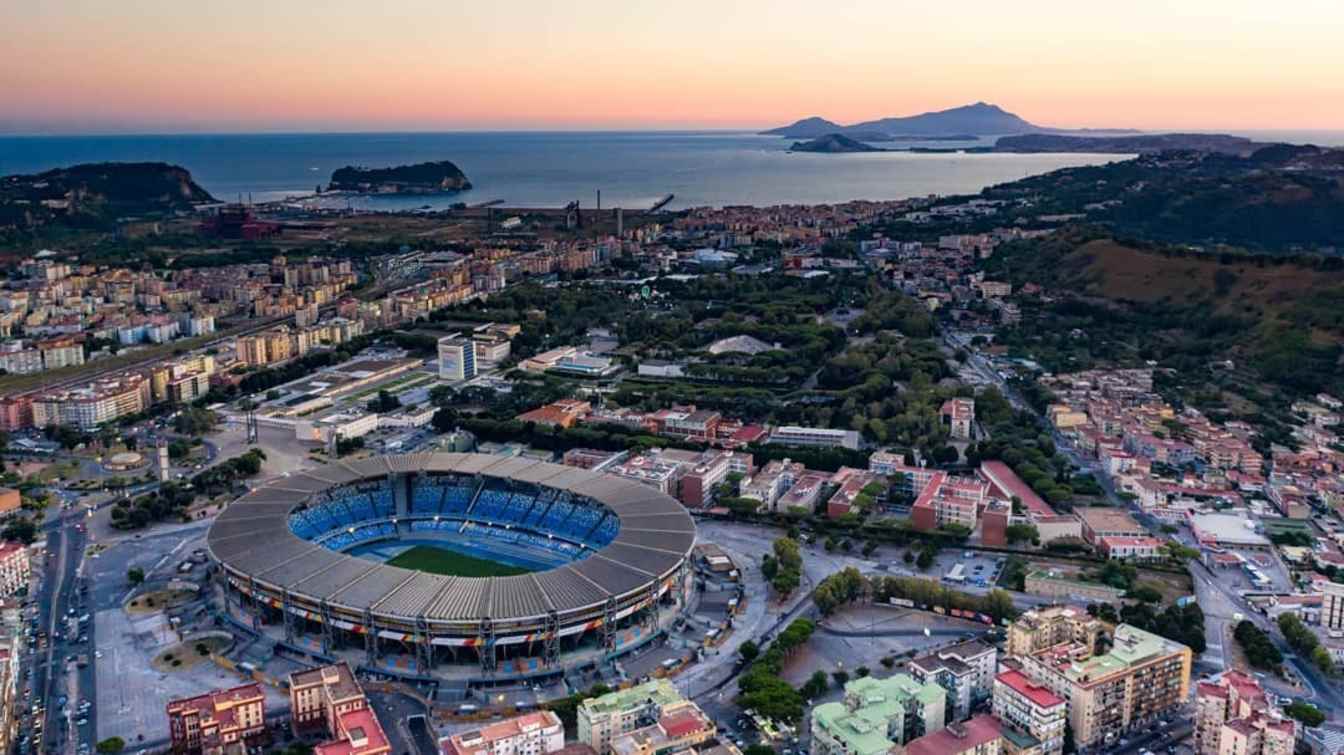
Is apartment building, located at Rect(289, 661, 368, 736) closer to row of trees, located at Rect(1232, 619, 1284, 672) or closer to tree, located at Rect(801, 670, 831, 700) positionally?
tree, located at Rect(801, 670, 831, 700)

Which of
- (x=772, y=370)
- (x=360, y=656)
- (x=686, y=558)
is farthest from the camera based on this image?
(x=772, y=370)

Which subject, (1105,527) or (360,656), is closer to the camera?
(360,656)

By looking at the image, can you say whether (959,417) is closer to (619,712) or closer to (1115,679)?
(1115,679)

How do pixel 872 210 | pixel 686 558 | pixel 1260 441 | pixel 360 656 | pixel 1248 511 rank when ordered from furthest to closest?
1. pixel 872 210
2. pixel 1260 441
3. pixel 1248 511
4. pixel 686 558
5. pixel 360 656

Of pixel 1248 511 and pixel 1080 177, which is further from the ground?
pixel 1080 177

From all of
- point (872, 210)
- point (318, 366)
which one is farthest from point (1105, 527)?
point (872, 210)

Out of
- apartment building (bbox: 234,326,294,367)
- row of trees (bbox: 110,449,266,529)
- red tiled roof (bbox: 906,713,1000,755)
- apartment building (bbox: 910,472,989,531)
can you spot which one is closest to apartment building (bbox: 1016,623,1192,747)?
red tiled roof (bbox: 906,713,1000,755)

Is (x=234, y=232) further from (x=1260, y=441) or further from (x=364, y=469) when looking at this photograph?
(x=1260, y=441)
